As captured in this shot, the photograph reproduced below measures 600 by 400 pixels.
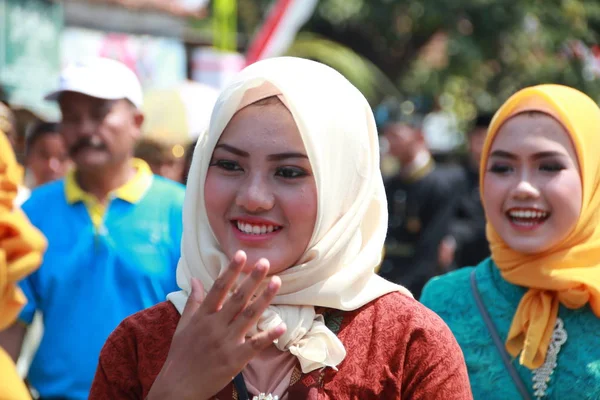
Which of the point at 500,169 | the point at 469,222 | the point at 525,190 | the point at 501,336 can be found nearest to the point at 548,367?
the point at 501,336

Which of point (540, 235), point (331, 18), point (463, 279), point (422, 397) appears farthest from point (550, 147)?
point (331, 18)

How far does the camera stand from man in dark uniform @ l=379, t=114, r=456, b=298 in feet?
27.5

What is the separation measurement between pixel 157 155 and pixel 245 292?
14.5 feet

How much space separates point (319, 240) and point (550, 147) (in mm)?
1448

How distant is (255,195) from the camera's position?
8.34ft

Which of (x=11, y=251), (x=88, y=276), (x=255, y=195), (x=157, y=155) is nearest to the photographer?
(x=11, y=251)

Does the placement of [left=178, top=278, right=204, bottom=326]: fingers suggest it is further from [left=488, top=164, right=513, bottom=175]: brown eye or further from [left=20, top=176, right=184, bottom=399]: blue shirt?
[left=20, top=176, right=184, bottom=399]: blue shirt

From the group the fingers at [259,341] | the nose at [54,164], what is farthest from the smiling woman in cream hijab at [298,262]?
the nose at [54,164]

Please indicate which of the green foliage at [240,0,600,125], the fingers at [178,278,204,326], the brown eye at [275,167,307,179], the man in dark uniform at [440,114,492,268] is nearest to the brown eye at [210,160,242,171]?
the brown eye at [275,167,307,179]

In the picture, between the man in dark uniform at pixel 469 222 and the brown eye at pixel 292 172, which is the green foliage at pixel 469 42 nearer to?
the man in dark uniform at pixel 469 222

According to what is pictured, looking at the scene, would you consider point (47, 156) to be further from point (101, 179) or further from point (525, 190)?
point (525, 190)

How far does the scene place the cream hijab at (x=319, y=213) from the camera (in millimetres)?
2566

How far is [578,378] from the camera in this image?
3.55 metres

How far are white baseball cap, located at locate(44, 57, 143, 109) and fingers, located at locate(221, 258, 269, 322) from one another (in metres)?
2.73
